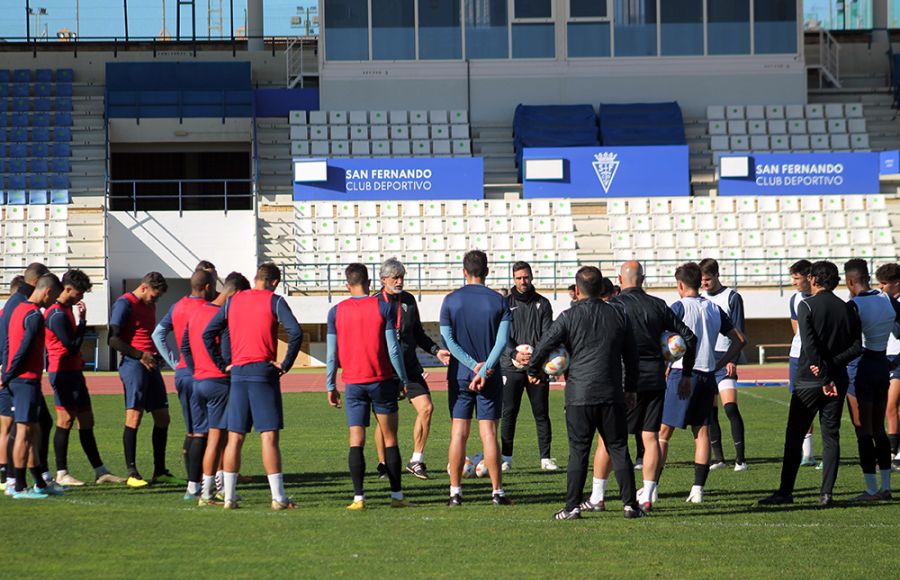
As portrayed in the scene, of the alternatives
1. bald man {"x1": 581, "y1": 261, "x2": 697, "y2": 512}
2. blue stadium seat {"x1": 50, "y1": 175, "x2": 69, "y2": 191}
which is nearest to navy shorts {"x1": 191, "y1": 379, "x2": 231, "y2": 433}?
bald man {"x1": 581, "y1": 261, "x2": 697, "y2": 512}

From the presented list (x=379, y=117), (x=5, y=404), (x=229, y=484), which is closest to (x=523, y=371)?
(x=229, y=484)

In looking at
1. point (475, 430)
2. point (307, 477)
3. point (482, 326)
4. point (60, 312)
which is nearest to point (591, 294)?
point (482, 326)

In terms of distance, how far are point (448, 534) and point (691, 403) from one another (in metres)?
2.64

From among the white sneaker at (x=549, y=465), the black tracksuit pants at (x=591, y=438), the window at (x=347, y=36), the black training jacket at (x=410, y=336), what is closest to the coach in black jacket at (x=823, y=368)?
the black tracksuit pants at (x=591, y=438)

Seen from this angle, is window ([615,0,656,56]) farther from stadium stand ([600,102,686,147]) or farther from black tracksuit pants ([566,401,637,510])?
black tracksuit pants ([566,401,637,510])

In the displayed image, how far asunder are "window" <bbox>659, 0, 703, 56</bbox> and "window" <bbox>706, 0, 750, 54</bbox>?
1.36ft

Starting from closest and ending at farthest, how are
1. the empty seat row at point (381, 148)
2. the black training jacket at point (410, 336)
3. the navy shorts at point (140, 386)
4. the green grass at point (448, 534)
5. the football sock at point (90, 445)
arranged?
the green grass at point (448, 534) → the navy shorts at point (140, 386) → the football sock at point (90, 445) → the black training jacket at point (410, 336) → the empty seat row at point (381, 148)

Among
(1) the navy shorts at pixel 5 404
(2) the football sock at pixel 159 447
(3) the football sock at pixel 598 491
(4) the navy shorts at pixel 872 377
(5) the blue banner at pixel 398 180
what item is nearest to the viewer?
(3) the football sock at pixel 598 491

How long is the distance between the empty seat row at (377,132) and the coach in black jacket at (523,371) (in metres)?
24.3

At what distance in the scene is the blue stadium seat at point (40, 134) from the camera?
36.7 metres

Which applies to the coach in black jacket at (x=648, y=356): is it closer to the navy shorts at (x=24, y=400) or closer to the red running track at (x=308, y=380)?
the navy shorts at (x=24, y=400)

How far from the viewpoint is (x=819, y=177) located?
3606 cm

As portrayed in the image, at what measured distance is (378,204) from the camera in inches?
1375

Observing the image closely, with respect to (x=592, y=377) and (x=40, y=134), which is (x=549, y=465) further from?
(x=40, y=134)
